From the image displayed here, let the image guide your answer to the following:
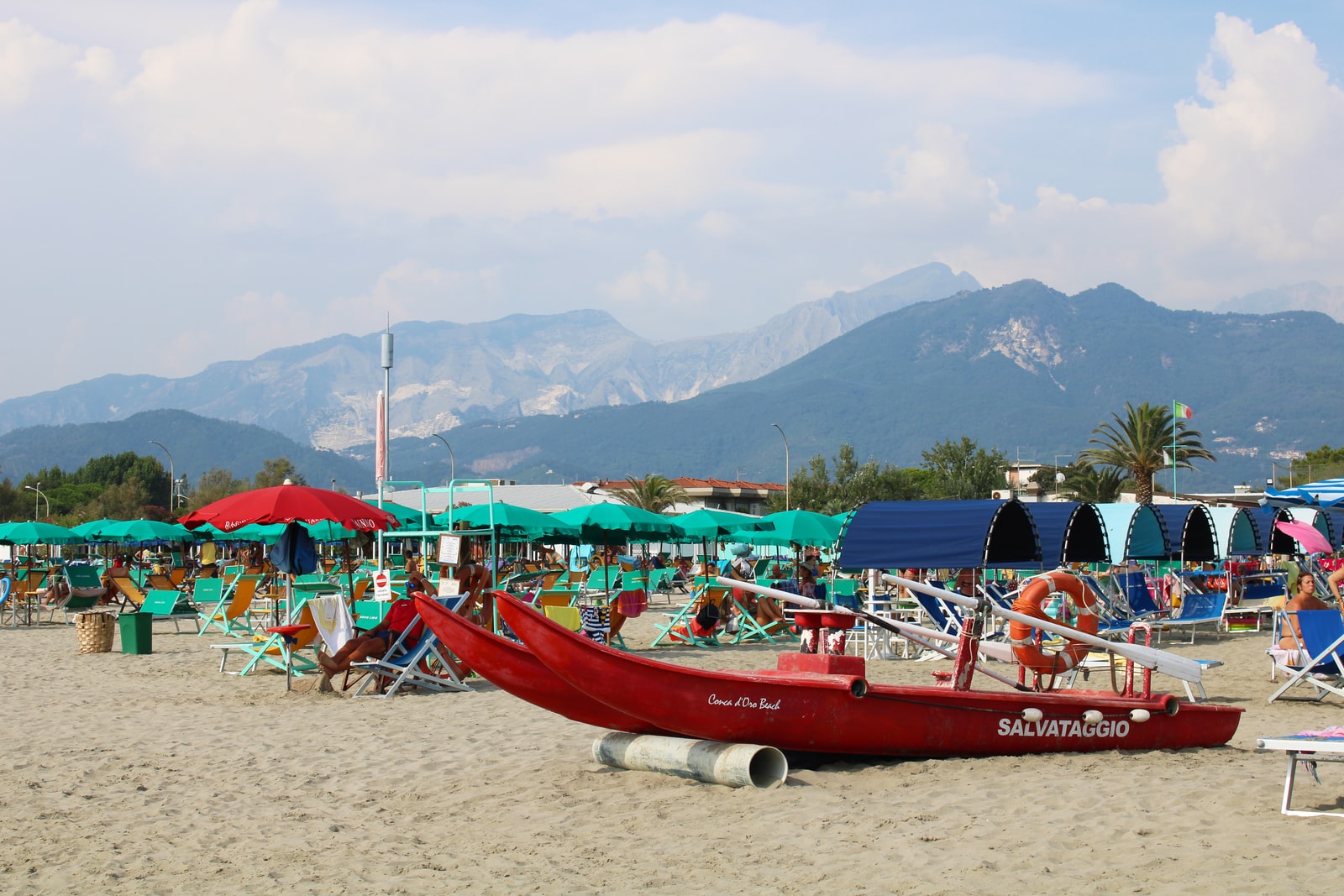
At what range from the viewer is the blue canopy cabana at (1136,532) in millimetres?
19234

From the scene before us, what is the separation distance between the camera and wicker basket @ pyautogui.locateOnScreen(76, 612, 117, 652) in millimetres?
15930

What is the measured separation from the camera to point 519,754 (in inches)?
324

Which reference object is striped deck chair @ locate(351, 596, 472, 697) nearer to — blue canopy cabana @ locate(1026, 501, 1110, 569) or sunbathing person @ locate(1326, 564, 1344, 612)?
sunbathing person @ locate(1326, 564, 1344, 612)

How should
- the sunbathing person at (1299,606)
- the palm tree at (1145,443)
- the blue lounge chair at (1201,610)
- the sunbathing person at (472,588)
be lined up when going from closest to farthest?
the sunbathing person at (1299,606), the sunbathing person at (472,588), the blue lounge chair at (1201,610), the palm tree at (1145,443)

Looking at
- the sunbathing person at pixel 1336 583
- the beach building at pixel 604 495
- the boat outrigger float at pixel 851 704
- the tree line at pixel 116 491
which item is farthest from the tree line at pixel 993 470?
the boat outrigger float at pixel 851 704

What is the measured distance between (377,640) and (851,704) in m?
5.73

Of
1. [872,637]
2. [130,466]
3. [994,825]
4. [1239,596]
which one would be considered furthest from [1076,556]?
[130,466]

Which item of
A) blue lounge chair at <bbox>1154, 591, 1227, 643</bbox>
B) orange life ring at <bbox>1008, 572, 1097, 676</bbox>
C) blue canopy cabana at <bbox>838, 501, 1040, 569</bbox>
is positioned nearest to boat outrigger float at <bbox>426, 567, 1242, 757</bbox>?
orange life ring at <bbox>1008, 572, 1097, 676</bbox>

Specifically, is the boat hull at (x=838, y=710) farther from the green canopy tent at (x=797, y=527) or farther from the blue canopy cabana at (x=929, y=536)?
the green canopy tent at (x=797, y=527)

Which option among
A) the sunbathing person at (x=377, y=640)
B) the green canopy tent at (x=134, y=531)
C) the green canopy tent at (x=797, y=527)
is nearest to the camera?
the sunbathing person at (x=377, y=640)

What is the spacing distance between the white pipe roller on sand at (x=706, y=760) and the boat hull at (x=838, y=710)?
12 centimetres

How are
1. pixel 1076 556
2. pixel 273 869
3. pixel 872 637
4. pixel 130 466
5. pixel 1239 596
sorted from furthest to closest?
pixel 130 466, pixel 1239 596, pixel 1076 556, pixel 872 637, pixel 273 869

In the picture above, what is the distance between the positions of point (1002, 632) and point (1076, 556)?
6.06 ft

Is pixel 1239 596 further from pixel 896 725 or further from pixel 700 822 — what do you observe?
pixel 700 822
